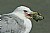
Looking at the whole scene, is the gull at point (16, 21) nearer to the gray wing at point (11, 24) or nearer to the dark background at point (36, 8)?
the gray wing at point (11, 24)

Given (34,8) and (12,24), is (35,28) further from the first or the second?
(12,24)

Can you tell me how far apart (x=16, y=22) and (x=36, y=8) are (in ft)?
7.09

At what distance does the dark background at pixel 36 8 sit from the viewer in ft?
19.9

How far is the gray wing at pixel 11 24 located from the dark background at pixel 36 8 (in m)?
1.87

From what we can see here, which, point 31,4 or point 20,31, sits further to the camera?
point 31,4

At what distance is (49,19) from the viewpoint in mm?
6195

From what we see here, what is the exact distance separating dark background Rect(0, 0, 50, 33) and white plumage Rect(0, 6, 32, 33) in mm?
1868

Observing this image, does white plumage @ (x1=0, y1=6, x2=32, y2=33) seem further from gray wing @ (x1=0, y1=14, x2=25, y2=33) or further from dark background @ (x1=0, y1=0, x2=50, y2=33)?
dark background @ (x1=0, y1=0, x2=50, y2=33)

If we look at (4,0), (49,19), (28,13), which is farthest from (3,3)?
(28,13)

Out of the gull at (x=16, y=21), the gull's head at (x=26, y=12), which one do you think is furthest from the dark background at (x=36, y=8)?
the gull at (x=16, y=21)

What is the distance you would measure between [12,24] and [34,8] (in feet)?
7.04

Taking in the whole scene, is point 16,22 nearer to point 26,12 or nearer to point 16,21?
point 16,21

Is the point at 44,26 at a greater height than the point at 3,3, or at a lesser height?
lesser

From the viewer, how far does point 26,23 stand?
4125mm
